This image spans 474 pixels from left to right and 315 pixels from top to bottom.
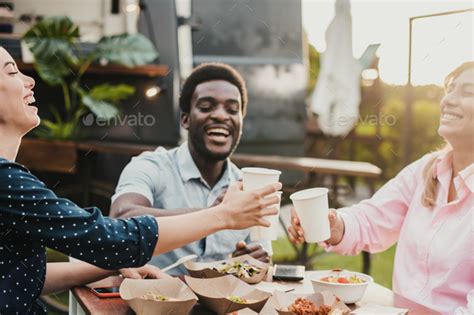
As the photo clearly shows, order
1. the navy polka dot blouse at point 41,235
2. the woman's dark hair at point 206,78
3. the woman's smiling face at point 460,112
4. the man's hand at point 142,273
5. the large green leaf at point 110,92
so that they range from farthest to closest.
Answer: the large green leaf at point 110,92
the woman's dark hair at point 206,78
the woman's smiling face at point 460,112
the man's hand at point 142,273
the navy polka dot blouse at point 41,235

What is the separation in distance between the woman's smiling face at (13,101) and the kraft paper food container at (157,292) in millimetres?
509

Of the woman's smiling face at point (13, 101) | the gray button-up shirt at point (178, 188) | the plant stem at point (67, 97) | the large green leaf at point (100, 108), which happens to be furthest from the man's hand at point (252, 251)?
the plant stem at point (67, 97)

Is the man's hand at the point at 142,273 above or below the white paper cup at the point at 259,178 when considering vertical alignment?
below

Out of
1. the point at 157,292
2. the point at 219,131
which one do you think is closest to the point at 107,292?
the point at 157,292

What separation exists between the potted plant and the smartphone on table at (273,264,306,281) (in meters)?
3.48

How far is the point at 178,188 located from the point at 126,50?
3.03m

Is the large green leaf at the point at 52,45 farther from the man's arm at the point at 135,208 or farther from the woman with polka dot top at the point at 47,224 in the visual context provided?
the woman with polka dot top at the point at 47,224

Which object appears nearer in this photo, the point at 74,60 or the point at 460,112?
the point at 460,112

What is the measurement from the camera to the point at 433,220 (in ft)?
7.96

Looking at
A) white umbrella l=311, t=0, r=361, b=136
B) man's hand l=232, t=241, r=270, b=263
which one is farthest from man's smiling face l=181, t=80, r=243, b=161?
white umbrella l=311, t=0, r=361, b=136

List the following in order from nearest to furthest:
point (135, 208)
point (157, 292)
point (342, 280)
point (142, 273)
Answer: point (157, 292)
point (342, 280)
point (142, 273)
point (135, 208)

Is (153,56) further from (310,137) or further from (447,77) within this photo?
(310,137)

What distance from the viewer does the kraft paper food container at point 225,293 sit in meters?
1.84

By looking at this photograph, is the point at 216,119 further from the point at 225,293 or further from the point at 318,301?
the point at 318,301
